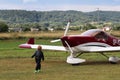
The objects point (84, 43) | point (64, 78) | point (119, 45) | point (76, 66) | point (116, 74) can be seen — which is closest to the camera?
point (64, 78)

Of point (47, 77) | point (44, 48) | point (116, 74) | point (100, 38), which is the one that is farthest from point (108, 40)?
point (47, 77)

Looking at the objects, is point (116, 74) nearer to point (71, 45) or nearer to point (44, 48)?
point (71, 45)

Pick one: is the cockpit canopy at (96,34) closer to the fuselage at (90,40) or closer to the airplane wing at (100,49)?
the fuselage at (90,40)

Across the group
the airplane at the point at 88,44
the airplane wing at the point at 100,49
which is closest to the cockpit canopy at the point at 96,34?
the airplane at the point at 88,44

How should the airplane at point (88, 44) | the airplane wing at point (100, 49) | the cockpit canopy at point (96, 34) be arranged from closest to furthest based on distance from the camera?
1. the airplane at point (88, 44)
2. the airplane wing at point (100, 49)
3. the cockpit canopy at point (96, 34)

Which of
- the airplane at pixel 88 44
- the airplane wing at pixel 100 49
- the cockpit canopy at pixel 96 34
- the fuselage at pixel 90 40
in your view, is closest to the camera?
the airplane at pixel 88 44

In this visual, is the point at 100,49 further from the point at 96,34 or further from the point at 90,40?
the point at 96,34

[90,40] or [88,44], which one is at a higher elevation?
[90,40]

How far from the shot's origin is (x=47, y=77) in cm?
1617

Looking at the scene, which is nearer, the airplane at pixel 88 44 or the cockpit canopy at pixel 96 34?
the airplane at pixel 88 44

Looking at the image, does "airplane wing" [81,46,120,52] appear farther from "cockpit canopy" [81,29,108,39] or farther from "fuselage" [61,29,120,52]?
"cockpit canopy" [81,29,108,39]

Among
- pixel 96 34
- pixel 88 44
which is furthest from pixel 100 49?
pixel 96 34

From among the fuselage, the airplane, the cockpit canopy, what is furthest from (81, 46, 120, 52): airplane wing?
the cockpit canopy

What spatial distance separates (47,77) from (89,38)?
23.8 ft
